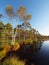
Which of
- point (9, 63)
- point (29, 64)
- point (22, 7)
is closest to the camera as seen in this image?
point (9, 63)

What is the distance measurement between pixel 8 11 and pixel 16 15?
267cm

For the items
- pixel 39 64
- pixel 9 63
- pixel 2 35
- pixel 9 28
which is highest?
pixel 9 28

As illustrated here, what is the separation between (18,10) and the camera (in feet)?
109

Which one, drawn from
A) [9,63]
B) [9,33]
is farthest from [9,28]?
[9,63]

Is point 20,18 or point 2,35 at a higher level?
point 20,18

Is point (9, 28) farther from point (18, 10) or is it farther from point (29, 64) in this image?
point (29, 64)

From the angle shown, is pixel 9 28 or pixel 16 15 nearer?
pixel 16 15

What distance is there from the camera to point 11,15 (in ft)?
111

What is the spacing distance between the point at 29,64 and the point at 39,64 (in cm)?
126

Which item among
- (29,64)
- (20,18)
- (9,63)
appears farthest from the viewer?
(20,18)

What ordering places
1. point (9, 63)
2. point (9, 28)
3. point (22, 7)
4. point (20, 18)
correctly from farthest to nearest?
point (9, 28) < point (20, 18) < point (22, 7) < point (9, 63)

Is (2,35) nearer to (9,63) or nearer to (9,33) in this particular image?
(9,33)

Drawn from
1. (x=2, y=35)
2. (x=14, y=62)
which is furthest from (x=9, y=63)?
(x=2, y=35)

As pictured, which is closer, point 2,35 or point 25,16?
point 2,35
